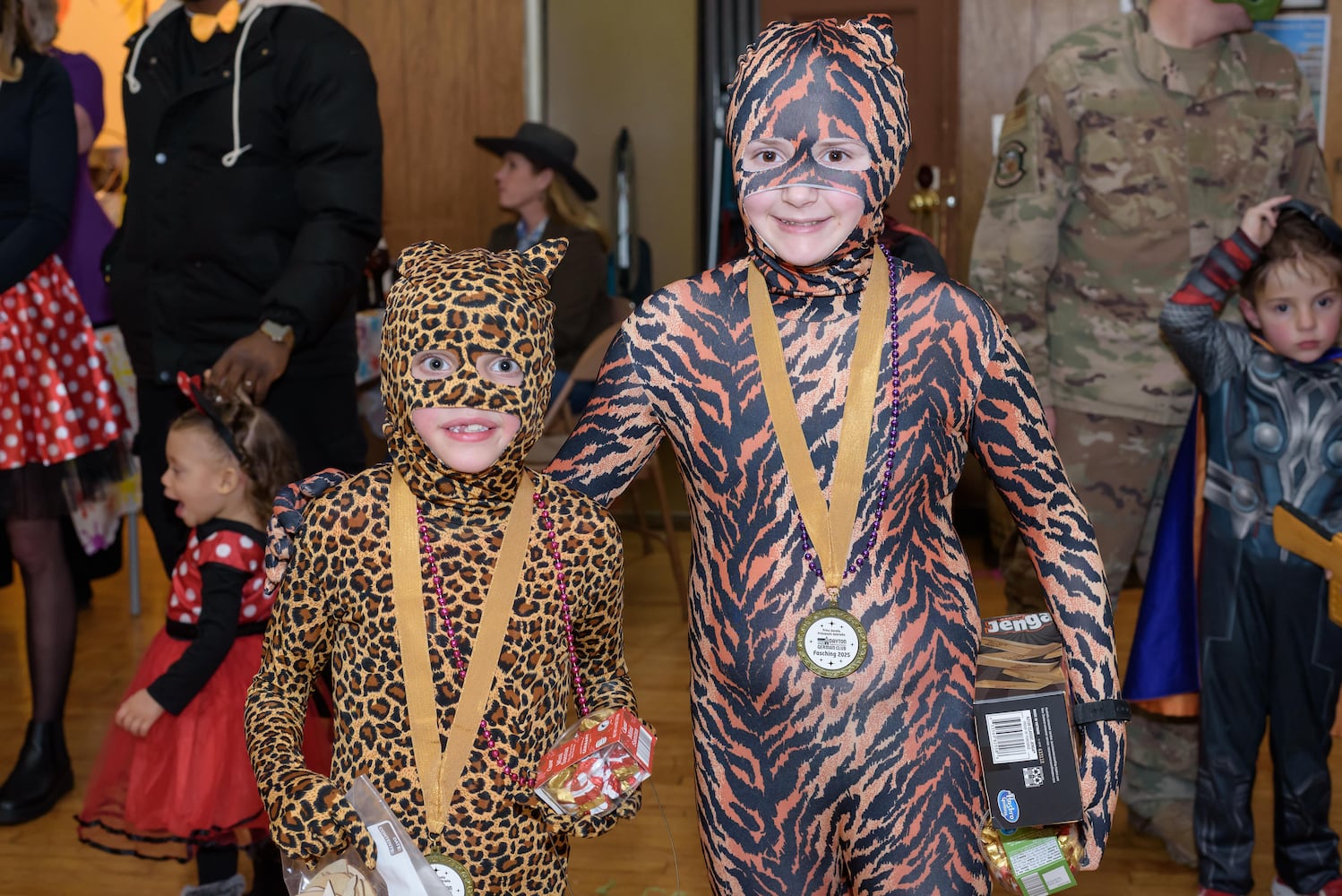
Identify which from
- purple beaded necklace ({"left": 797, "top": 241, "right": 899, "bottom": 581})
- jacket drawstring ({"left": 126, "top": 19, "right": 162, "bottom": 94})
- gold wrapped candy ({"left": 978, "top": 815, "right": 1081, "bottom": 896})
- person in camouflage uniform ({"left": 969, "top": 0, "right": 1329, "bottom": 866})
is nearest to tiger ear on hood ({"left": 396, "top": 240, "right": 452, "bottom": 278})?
purple beaded necklace ({"left": 797, "top": 241, "right": 899, "bottom": 581})

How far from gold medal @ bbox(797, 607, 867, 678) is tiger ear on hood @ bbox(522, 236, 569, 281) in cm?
50

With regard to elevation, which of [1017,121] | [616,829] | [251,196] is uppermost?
[1017,121]

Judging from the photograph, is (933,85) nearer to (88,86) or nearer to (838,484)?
(88,86)

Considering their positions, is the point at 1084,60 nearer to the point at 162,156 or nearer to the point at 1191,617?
the point at 1191,617

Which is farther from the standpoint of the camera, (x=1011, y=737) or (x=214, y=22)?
(x=214, y=22)

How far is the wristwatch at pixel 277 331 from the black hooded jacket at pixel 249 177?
0.7 inches

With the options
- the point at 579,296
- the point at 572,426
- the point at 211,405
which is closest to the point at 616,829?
the point at 211,405

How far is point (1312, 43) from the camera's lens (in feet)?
17.4

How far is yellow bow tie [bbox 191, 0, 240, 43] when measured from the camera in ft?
8.38

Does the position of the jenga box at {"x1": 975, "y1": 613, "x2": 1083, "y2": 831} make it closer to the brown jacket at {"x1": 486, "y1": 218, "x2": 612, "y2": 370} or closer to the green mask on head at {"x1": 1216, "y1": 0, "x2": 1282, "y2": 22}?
the green mask on head at {"x1": 1216, "y1": 0, "x2": 1282, "y2": 22}

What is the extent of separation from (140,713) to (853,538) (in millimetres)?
1399

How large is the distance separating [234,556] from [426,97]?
430 centimetres

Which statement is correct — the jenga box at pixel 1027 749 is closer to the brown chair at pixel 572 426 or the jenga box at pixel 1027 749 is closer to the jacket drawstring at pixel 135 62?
the jacket drawstring at pixel 135 62

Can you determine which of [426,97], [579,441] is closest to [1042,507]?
[579,441]
